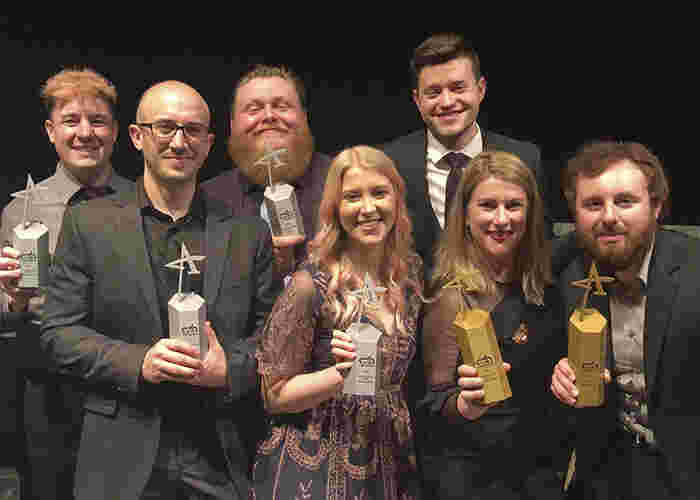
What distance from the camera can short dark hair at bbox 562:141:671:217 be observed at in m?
2.86

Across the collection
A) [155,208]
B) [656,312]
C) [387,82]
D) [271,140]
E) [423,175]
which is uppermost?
[387,82]

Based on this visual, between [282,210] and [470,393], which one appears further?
[282,210]

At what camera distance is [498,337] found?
282 centimetres

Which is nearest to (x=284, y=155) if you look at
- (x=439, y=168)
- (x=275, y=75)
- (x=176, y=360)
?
(x=275, y=75)

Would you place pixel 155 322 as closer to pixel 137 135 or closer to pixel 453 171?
pixel 137 135

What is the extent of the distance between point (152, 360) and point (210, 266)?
34 cm

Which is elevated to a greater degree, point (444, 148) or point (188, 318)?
point (444, 148)

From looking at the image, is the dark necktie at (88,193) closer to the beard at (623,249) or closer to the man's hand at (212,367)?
the man's hand at (212,367)

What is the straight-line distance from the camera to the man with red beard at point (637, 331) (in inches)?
109

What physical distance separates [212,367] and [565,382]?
1.02 meters

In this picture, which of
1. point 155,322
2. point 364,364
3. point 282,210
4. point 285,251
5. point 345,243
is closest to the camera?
point 364,364

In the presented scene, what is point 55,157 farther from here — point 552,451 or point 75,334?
point 552,451

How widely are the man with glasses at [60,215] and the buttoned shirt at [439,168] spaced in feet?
3.67

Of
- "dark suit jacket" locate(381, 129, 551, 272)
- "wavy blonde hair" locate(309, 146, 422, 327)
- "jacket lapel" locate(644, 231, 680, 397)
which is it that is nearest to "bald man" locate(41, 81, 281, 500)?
"wavy blonde hair" locate(309, 146, 422, 327)
